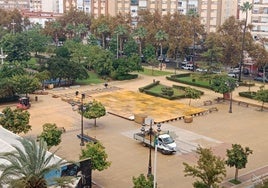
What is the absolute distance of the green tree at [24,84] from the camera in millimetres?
55938

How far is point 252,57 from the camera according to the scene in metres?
77.1

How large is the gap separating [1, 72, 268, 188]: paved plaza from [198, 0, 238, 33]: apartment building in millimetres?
42752

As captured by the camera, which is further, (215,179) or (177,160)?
(177,160)

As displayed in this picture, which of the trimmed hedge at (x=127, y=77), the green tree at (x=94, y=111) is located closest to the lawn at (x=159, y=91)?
the trimmed hedge at (x=127, y=77)

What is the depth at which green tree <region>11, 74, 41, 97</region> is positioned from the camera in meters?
55.9

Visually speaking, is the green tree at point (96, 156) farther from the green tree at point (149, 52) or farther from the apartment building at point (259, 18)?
the apartment building at point (259, 18)

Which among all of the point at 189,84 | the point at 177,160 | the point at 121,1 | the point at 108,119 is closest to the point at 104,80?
the point at 189,84

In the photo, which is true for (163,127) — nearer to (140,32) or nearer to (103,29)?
(140,32)

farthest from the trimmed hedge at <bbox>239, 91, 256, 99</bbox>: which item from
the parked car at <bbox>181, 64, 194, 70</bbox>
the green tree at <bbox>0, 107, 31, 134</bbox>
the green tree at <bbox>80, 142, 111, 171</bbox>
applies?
the green tree at <bbox>80, 142, 111, 171</bbox>

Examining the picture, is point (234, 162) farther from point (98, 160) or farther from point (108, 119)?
point (108, 119)

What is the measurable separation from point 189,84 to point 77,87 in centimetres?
1772

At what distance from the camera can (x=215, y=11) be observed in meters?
101

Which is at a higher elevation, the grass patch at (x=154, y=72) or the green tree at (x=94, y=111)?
the green tree at (x=94, y=111)

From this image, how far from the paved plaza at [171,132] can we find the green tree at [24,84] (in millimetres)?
2253
